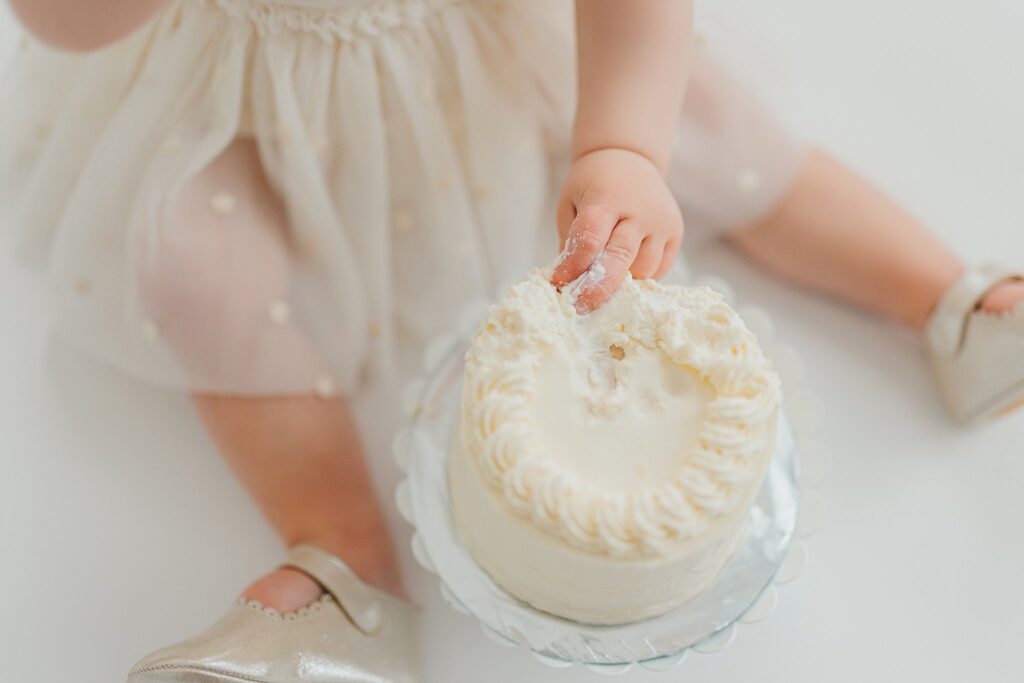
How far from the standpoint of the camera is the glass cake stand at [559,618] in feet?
2.54

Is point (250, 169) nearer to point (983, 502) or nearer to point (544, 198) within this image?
point (544, 198)

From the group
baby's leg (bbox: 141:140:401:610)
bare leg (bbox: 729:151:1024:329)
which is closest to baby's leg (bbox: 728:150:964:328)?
bare leg (bbox: 729:151:1024:329)

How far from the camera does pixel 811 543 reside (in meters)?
0.99

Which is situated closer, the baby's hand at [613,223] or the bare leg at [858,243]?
the baby's hand at [613,223]

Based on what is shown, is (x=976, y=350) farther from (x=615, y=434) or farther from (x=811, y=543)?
(x=615, y=434)

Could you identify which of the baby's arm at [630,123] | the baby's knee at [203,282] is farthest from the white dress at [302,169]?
the baby's arm at [630,123]

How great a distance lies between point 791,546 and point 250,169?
61 cm

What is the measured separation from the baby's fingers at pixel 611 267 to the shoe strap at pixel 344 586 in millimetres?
356

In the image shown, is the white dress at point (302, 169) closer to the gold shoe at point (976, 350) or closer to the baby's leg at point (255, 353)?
the baby's leg at point (255, 353)

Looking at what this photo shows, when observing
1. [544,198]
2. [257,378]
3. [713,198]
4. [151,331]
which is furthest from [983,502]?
[151,331]

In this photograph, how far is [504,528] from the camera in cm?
71

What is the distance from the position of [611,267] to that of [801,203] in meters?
0.40

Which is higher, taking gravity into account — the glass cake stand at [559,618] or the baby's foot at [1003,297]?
the baby's foot at [1003,297]

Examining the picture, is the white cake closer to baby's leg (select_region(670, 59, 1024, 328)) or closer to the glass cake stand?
the glass cake stand
